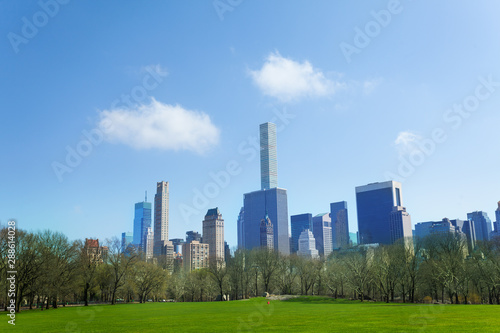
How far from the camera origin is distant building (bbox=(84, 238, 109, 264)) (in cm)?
9488

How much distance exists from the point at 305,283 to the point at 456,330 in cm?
8667

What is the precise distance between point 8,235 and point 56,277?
13397 mm

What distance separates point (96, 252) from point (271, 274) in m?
45.6

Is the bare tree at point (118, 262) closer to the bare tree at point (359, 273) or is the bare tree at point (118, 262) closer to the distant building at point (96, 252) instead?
the distant building at point (96, 252)

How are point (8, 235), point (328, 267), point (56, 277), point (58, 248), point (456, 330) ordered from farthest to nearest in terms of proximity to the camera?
point (328, 267), point (58, 248), point (56, 277), point (8, 235), point (456, 330)

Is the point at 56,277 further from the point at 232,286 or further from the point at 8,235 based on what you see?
the point at 232,286

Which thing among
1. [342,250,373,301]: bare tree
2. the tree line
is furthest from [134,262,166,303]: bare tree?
[342,250,373,301]: bare tree

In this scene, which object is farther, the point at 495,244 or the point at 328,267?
the point at 328,267

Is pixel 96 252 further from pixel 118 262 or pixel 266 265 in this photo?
pixel 266 265

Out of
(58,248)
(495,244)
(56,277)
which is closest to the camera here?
(56,277)

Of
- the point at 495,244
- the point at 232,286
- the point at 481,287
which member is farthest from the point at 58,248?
the point at 495,244

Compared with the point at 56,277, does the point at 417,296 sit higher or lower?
lower

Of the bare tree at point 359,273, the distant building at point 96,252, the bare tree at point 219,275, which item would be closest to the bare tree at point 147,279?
the distant building at point 96,252

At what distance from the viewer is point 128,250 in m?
99.2
